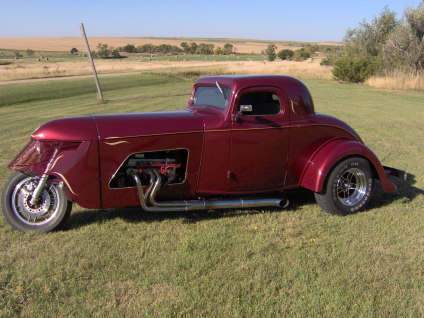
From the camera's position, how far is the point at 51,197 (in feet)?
14.1

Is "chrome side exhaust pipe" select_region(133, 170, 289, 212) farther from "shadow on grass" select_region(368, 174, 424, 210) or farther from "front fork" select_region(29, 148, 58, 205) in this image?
"shadow on grass" select_region(368, 174, 424, 210)

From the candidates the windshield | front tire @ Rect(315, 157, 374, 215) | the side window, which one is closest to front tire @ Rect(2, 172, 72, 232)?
the windshield

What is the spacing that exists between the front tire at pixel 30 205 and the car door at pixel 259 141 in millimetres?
1989

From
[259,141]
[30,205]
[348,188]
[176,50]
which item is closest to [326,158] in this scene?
[348,188]

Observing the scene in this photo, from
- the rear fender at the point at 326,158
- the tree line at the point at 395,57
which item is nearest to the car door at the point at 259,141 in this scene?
the rear fender at the point at 326,158

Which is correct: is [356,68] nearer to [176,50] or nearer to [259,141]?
[259,141]

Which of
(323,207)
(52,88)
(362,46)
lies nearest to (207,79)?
(323,207)

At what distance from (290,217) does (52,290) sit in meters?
2.87

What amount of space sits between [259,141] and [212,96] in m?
0.90

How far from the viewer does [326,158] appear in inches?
185

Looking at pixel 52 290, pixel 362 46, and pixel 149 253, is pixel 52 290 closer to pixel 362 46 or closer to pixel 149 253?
pixel 149 253

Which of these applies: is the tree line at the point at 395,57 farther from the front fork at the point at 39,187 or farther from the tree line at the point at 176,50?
the tree line at the point at 176,50

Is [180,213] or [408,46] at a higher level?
[408,46]

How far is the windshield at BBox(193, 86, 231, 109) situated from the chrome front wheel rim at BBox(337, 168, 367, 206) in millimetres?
1827
